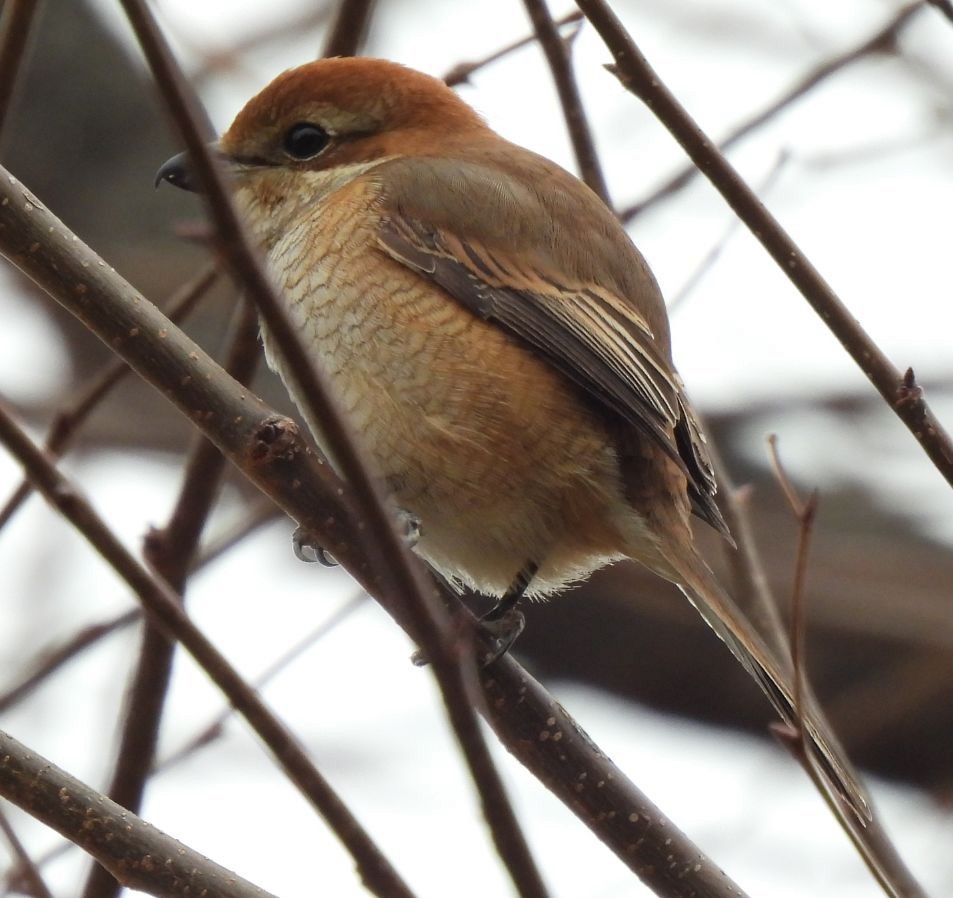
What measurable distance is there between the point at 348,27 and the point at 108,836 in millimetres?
1850

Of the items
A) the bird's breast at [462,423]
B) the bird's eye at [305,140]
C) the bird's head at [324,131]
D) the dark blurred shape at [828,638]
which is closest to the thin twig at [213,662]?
the bird's breast at [462,423]

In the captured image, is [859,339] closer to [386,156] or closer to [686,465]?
[686,465]

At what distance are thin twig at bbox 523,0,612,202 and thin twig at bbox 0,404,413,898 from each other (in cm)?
133

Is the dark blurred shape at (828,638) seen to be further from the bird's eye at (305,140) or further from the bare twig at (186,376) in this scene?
the bare twig at (186,376)

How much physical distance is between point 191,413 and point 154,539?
1.94 feet

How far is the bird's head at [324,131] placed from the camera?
3756 mm

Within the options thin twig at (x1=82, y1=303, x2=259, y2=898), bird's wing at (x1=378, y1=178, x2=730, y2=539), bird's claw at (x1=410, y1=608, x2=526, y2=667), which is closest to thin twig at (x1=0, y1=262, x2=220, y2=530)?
thin twig at (x1=82, y1=303, x2=259, y2=898)

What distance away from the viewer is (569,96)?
3080 mm

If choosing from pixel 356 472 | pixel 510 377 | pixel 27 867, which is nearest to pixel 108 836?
pixel 27 867

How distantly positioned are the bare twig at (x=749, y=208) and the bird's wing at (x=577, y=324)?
0.61 m

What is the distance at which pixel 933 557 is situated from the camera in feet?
17.4

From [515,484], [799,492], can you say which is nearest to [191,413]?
[515,484]

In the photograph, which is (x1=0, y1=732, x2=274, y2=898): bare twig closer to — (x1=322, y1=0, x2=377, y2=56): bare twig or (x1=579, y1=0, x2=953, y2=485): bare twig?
(x1=579, y1=0, x2=953, y2=485): bare twig

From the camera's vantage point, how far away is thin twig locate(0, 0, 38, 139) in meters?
2.48
